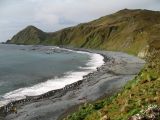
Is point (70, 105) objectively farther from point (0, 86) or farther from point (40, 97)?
point (0, 86)

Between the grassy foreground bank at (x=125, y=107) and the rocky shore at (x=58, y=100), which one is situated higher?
the grassy foreground bank at (x=125, y=107)

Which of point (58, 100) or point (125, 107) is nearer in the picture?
point (125, 107)

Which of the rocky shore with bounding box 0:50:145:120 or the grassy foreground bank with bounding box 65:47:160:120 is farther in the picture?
the rocky shore with bounding box 0:50:145:120

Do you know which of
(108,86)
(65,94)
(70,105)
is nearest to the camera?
(70,105)

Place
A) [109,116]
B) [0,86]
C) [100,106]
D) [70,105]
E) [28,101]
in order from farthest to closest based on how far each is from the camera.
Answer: [0,86] → [28,101] → [70,105] → [100,106] → [109,116]

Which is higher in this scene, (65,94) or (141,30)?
(141,30)

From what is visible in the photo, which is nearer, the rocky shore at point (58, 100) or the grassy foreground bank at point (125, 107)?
the grassy foreground bank at point (125, 107)

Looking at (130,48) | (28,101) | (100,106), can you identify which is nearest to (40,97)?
(28,101)

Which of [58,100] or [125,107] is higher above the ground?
[125,107]

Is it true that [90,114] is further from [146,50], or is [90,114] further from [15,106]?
[146,50]

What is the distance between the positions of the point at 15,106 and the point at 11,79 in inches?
1348

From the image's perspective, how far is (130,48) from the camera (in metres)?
171

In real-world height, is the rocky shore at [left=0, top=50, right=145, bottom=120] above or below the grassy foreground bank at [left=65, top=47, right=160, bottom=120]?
below

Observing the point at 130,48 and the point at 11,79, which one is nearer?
the point at 11,79
